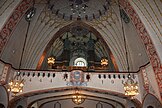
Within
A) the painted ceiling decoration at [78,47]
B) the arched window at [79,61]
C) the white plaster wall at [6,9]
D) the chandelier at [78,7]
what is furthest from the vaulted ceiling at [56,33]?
the arched window at [79,61]

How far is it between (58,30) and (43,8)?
94.7 inches

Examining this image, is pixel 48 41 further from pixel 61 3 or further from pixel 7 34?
pixel 7 34

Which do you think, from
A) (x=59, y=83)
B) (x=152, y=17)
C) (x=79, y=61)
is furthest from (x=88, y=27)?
(x=152, y=17)

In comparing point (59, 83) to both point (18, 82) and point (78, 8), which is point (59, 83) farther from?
point (78, 8)

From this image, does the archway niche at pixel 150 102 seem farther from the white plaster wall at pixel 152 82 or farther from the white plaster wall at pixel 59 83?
the white plaster wall at pixel 152 82

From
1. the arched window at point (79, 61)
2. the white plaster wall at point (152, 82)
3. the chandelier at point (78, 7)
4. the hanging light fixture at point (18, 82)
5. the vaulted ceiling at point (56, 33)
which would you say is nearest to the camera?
the hanging light fixture at point (18, 82)

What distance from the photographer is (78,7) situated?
13.4m

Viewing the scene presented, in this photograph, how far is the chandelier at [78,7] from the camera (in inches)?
508

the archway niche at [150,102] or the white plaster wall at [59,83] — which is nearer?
the archway niche at [150,102]

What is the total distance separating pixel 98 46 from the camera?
1731 centimetres

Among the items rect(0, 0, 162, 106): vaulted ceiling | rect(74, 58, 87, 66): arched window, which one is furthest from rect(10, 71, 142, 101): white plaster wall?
rect(74, 58, 87, 66): arched window

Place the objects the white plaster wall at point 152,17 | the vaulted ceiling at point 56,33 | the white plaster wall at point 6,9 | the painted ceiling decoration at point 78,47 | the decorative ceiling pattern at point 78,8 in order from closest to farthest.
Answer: the white plaster wall at point 152,17
the white plaster wall at point 6,9
the vaulted ceiling at point 56,33
the decorative ceiling pattern at point 78,8
the painted ceiling decoration at point 78,47

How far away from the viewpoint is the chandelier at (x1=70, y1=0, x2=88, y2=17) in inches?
508

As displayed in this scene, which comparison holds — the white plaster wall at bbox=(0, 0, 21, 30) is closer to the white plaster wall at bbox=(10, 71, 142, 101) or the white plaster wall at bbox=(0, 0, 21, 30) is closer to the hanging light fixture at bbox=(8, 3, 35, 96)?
the hanging light fixture at bbox=(8, 3, 35, 96)
